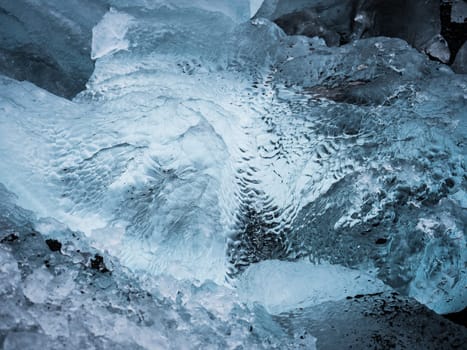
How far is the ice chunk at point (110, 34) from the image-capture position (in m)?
1.87

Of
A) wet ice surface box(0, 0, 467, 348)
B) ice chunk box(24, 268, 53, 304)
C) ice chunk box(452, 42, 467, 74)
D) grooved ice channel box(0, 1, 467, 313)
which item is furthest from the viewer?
ice chunk box(452, 42, 467, 74)

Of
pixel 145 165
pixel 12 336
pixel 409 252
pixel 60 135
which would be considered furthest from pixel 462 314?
pixel 60 135

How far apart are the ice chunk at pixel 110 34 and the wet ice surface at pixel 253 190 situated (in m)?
0.35

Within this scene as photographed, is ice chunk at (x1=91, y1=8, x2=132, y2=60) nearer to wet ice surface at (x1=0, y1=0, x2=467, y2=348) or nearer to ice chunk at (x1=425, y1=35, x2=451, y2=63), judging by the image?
wet ice surface at (x1=0, y1=0, x2=467, y2=348)

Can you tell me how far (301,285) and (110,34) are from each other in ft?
4.85

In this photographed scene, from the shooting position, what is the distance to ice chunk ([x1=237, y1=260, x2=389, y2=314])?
1218 millimetres

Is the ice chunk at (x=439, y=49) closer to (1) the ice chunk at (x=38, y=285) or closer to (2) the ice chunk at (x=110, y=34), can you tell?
(2) the ice chunk at (x=110, y=34)

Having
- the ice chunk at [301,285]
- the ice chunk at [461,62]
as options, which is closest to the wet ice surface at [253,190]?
the ice chunk at [301,285]

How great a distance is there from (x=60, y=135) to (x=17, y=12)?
3.09 feet

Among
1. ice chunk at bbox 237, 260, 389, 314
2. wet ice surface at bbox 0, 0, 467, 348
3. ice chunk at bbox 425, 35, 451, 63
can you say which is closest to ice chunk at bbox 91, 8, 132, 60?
wet ice surface at bbox 0, 0, 467, 348

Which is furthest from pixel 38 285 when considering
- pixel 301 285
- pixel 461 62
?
pixel 461 62

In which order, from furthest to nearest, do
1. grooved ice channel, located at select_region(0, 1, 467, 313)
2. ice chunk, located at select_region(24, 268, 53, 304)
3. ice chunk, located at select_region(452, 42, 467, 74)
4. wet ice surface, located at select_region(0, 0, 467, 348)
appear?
ice chunk, located at select_region(452, 42, 467, 74) < grooved ice channel, located at select_region(0, 1, 467, 313) < wet ice surface, located at select_region(0, 0, 467, 348) < ice chunk, located at select_region(24, 268, 53, 304)

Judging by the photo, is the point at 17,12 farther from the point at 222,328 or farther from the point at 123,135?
the point at 222,328

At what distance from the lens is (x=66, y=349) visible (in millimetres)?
756
